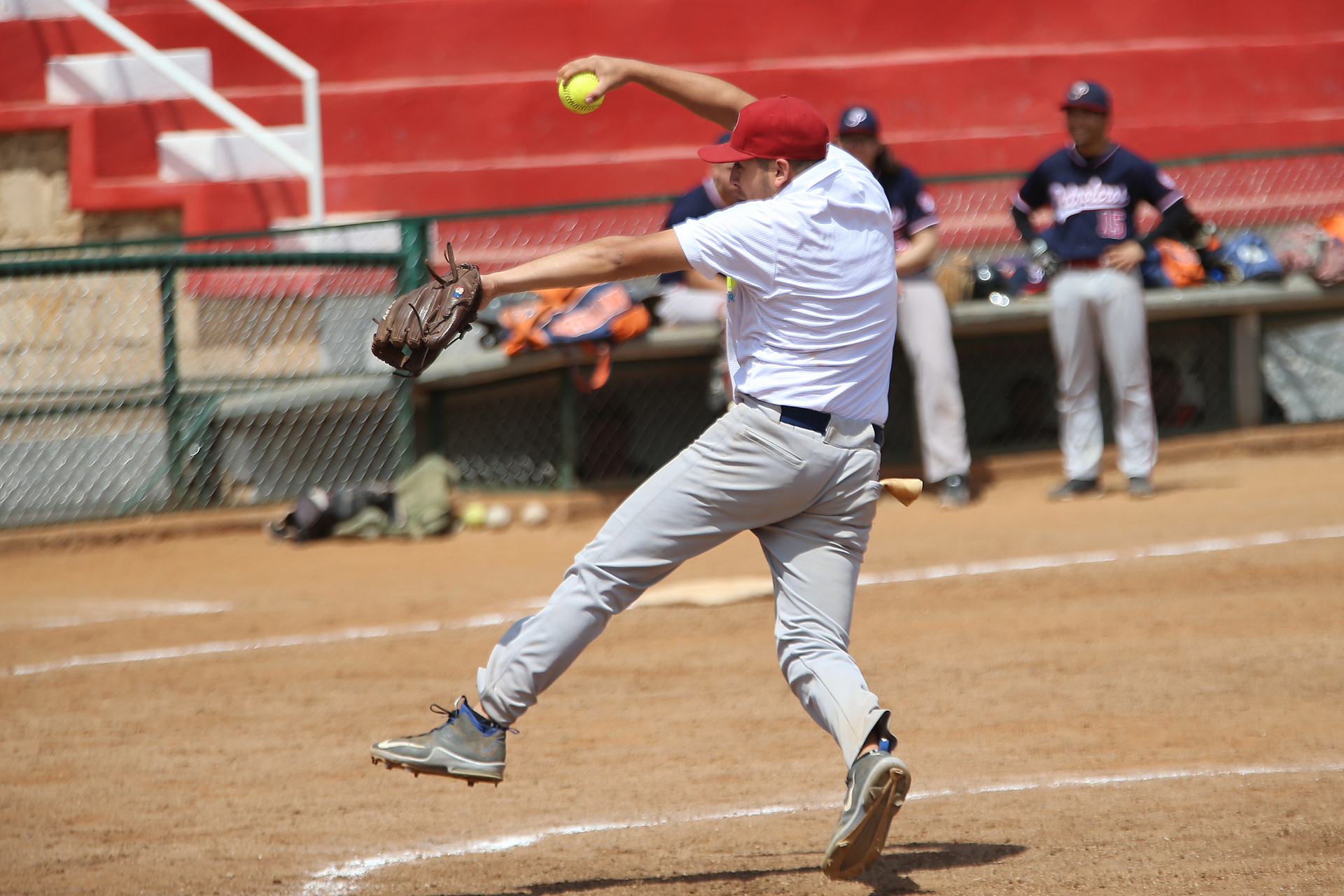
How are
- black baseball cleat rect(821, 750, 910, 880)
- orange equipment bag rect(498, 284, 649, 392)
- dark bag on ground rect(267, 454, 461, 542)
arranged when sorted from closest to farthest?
black baseball cleat rect(821, 750, 910, 880) → orange equipment bag rect(498, 284, 649, 392) → dark bag on ground rect(267, 454, 461, 542)

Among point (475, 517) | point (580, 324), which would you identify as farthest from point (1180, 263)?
point (475, 517)

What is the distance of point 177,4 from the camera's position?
11.9 meters

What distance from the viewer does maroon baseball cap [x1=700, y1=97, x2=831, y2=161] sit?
3387 millimetres

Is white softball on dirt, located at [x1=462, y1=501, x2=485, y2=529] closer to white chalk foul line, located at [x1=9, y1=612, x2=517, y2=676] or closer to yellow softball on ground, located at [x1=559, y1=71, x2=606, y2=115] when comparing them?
white chalk foul line, located at [x1=9, y1=612, x2=517, y2=676]

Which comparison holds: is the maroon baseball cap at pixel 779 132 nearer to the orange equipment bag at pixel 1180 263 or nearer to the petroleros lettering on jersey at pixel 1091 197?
the petroleros lettering on jersey at pixel 1091 197

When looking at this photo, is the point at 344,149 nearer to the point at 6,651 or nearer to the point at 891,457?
the point at 891,457

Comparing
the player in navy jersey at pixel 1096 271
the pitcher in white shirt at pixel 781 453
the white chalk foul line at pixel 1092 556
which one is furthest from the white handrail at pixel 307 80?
the pitcher in white shirt at pixel 781 453

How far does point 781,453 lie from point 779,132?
0.78 meters

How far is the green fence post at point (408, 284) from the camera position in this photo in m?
9.11

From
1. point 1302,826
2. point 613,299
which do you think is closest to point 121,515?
point 613,299

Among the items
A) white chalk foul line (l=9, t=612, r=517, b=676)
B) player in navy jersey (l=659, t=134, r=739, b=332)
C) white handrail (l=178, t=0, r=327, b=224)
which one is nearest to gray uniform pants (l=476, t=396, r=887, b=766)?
white chalk foul line (l=9, t=612, r=517, b=676)

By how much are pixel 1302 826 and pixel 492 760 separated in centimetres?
212

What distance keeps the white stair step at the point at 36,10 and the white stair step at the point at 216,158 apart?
4.56 ft

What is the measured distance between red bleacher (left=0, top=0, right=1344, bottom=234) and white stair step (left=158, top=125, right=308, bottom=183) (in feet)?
0.57
